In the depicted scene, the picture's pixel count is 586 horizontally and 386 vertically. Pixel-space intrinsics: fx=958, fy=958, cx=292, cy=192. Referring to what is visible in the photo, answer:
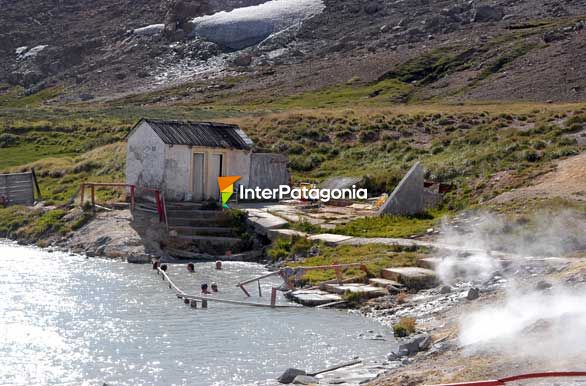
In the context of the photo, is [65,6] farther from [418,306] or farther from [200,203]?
[418,306]

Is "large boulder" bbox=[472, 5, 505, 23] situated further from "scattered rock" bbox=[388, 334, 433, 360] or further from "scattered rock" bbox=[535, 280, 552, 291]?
"scattered rock" bbox=[388, 334, 433, 360]

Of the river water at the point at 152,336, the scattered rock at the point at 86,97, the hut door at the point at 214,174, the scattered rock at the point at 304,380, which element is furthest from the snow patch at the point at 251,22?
the scattered rock at the point at 304,380

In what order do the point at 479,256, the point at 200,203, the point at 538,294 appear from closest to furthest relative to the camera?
the point at 538,294 → the point at 479,256 → the point at 200,203

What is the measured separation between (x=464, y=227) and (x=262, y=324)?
10.7 m

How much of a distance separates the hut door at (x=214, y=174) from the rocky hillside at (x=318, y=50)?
49015mm

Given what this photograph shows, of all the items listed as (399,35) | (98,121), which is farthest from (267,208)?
(399,35)

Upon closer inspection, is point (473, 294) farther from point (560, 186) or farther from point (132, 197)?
point (132, 197)

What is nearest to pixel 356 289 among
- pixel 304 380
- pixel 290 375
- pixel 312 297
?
pixel 312 297

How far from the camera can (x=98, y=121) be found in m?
77.9

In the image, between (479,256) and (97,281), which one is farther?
(97,281)

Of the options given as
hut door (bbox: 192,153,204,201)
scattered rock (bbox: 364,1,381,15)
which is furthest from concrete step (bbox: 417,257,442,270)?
scattered rock (bbox: 364,1,381,15)

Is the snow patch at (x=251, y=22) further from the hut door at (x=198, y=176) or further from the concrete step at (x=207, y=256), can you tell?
the concrete step at (x=207, y=256)

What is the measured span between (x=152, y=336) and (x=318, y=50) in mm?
129570

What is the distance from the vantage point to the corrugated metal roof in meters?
36.9
